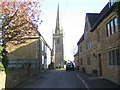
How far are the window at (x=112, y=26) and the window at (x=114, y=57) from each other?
1746 mm

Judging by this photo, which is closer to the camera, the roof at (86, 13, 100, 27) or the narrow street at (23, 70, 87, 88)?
the narrow street at (23, 70, 87, 88)

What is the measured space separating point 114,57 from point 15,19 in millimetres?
8984

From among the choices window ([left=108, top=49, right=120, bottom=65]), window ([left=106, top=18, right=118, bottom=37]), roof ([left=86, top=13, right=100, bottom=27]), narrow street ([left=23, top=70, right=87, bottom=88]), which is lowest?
narrow street ([left=23, top=70, right=87, bottom=88])

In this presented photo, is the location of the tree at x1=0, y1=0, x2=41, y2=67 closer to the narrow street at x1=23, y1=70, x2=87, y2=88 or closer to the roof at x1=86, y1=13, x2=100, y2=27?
the narrow street at x1=23, y1=70, x2=87, y2=88

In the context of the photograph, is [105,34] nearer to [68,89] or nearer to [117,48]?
[117,48]

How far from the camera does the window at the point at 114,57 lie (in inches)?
545

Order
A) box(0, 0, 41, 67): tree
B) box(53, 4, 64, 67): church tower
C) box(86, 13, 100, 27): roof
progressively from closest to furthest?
box(0, 0, 41, 67): tree
box(86, 13, 100, 27): roof
box(53, 4, 64, 67): church tower

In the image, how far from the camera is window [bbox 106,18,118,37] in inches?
566

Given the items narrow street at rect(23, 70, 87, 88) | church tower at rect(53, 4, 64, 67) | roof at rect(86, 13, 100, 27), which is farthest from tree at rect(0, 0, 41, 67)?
church tower at rect(53, 4, 64, 67)

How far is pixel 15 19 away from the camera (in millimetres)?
13758

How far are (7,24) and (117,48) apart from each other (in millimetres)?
8964

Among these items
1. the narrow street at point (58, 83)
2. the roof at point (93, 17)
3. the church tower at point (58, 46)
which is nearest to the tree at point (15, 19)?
the narrow street at point (58, 83)

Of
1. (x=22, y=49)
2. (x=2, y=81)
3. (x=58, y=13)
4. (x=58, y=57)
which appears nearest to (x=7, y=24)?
(x=2, y=81)

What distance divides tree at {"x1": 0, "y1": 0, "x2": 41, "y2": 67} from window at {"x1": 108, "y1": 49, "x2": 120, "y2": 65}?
7355 millimetres
